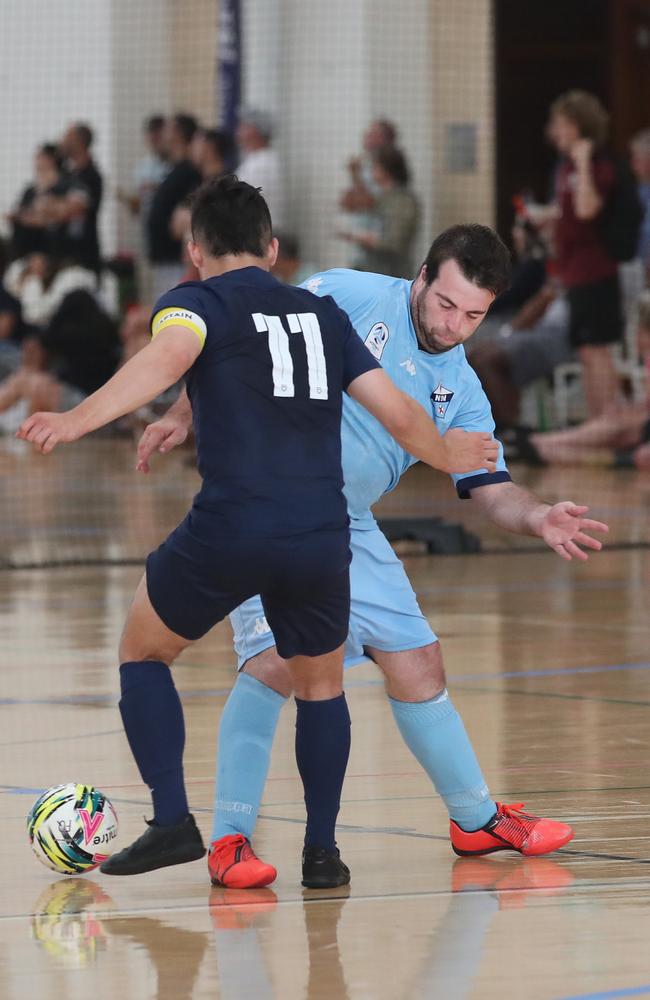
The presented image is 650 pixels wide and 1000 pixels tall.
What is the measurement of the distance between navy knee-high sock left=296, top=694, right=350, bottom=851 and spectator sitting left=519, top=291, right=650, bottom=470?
10.4 meters

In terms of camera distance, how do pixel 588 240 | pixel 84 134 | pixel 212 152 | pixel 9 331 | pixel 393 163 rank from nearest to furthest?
pixel 588 240 < pixel 212 152 < pixel 393 163 < pixel 84 134 < pixel 9 331

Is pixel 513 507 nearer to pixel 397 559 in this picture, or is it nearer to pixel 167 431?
pixel 397 559

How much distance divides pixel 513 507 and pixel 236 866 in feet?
3.57

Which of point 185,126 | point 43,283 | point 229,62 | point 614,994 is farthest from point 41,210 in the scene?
point 614,994

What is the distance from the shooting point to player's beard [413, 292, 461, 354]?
4.64m

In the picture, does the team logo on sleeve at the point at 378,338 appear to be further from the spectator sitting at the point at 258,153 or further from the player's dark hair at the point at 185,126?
the player's dark hair at the point at 185,126

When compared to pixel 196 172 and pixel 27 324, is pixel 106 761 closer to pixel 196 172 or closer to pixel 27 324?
pixel 196 172

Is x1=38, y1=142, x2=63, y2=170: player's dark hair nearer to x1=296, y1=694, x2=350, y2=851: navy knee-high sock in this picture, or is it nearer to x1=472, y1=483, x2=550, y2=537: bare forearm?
x1=472, y1=483, x2=550, y2=537: bare forearm

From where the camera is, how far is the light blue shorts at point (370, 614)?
4.58 meters

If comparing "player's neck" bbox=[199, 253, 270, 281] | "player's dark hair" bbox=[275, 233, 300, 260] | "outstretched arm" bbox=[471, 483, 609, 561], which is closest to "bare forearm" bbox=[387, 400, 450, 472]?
"outstretched arm" bbox=[471, 483, 609, 561]

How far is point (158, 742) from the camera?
4.25 m

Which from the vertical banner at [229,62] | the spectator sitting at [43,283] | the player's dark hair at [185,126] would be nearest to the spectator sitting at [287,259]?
the player's dark hair at [185,126]

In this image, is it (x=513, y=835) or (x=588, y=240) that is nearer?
(x=513, y=835)

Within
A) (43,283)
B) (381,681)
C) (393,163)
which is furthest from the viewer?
(43,283)
